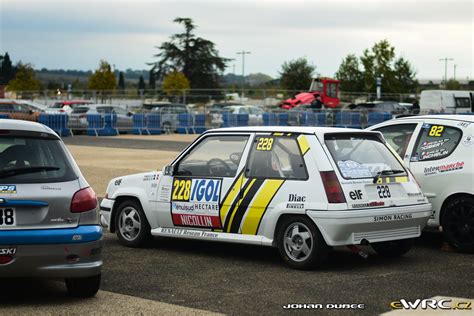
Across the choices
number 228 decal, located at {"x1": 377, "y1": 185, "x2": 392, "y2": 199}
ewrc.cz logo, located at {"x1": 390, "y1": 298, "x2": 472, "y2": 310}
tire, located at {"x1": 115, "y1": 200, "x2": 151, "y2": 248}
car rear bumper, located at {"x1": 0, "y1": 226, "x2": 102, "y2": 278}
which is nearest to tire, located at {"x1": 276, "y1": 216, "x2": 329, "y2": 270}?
number 228 decal, located at {"x1": 377, "y1": 185, "x2": 392, "y2": 199}

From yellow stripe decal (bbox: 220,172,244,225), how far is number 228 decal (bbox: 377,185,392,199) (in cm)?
139

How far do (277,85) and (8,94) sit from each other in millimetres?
36260

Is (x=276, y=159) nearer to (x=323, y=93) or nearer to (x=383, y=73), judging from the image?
(x=323, y=93)

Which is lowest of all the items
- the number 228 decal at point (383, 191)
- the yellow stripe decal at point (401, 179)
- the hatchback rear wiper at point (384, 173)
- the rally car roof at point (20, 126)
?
the number 228 decal at point (383, 191)

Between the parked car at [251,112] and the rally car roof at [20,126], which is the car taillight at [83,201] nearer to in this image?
the rally car roof at [20,126]

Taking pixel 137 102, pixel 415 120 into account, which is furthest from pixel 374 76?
pixel 415 120

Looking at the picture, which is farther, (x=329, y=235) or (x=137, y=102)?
(x=137, y=102)

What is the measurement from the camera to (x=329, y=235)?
8422mm

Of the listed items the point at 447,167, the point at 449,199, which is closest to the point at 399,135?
the point at 447,167

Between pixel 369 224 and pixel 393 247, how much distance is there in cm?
108

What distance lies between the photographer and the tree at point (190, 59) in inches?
3706

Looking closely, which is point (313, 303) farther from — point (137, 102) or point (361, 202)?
point (137, 102)

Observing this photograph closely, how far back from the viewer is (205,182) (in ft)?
31.0

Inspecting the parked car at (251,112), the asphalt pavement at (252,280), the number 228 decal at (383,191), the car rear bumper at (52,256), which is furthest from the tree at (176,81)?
the car rear bumper at (52,256)
